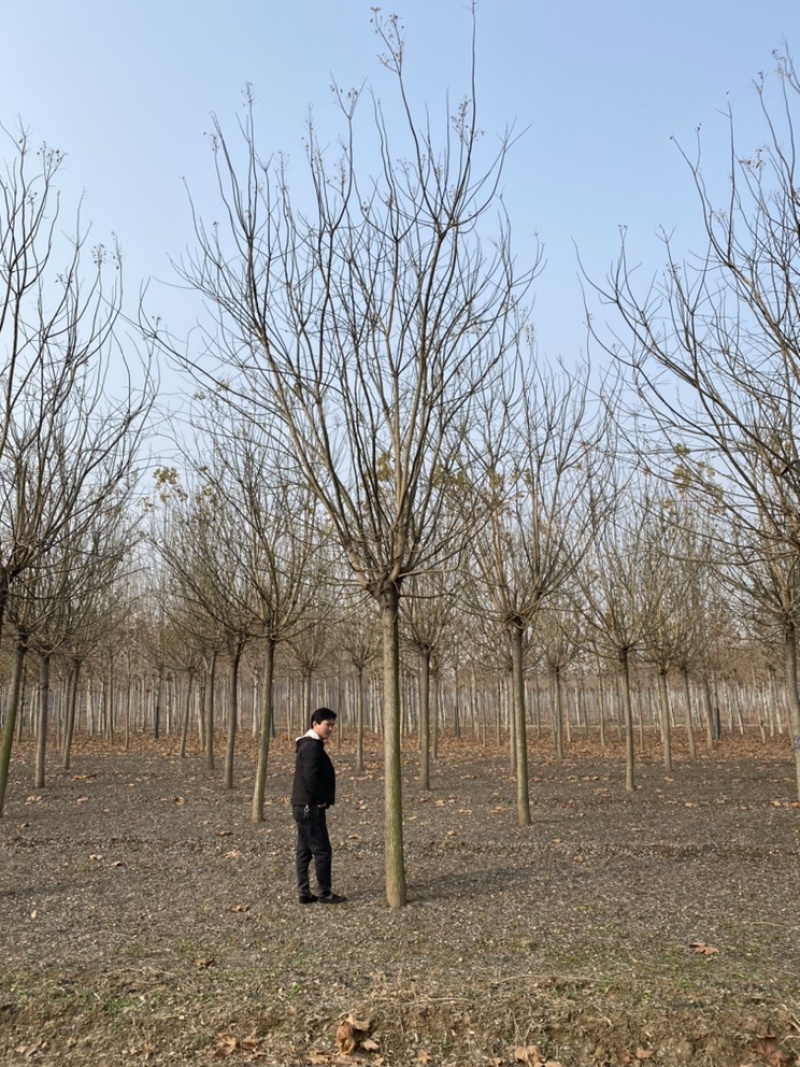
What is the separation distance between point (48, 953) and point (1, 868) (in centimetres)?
325

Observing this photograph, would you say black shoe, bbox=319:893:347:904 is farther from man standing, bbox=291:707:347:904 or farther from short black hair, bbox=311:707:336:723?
short black hair, bbox=311:707:336:723

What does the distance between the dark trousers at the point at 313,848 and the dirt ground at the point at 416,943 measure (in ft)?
0.62

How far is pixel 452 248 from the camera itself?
22.5ft

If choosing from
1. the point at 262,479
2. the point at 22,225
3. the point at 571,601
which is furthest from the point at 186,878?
the point at 571,601

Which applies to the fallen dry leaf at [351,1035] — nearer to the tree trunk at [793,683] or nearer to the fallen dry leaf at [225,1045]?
the fallen dry leaf at [225,1045]

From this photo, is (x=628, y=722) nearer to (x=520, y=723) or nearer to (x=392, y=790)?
(x=520, y=723)

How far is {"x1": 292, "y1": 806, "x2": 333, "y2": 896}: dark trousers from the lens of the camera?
648cm

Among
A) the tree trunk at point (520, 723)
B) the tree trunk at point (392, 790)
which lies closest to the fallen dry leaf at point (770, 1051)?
the tree trunk at point (392, 790)

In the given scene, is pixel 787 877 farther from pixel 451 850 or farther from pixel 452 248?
pixel 452 248

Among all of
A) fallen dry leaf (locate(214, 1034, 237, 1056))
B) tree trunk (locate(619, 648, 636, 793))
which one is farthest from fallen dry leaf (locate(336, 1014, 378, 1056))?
tree trunk (locate(619, 648, 636, 793))

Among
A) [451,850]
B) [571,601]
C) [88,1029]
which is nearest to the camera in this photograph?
[88,1029]

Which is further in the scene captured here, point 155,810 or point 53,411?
point 155,810

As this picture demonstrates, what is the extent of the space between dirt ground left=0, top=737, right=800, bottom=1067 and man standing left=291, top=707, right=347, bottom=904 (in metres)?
0.17

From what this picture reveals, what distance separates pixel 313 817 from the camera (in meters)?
6.54
